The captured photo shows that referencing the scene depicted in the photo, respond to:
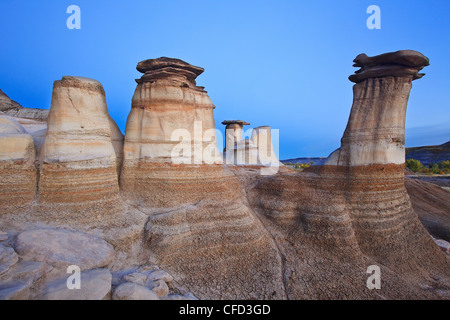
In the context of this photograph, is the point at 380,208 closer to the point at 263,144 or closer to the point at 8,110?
the point at 263,144

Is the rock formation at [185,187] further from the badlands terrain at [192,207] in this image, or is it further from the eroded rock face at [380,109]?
the eroded rock face at [380,109]

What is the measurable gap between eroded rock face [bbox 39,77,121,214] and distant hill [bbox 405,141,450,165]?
60.2 meters

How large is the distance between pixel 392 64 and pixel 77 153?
9091 mm

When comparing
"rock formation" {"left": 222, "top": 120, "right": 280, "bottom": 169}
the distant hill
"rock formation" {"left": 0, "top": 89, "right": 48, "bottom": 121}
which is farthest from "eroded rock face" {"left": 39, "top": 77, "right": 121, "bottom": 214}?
the distant hill

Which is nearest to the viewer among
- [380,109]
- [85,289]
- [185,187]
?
[85,289]

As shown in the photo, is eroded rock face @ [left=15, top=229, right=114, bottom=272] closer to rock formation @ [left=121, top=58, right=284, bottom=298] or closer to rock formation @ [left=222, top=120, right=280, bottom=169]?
rock formation @ [left=121, top=58, right=284, bottom=298]

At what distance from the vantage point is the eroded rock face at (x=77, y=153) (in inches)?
240

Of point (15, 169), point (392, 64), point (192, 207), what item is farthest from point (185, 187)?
point (392, 64)

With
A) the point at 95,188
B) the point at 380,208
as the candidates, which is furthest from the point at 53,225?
the point at 380,208

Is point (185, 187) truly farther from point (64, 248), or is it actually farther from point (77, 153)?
point (64, 248)

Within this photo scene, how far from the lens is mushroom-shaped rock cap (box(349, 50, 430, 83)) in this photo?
7312 mm

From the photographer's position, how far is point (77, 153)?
6.36m

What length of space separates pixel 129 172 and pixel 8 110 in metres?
8.32

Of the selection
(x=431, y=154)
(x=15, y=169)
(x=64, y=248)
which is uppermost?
(x=431, y=154)
